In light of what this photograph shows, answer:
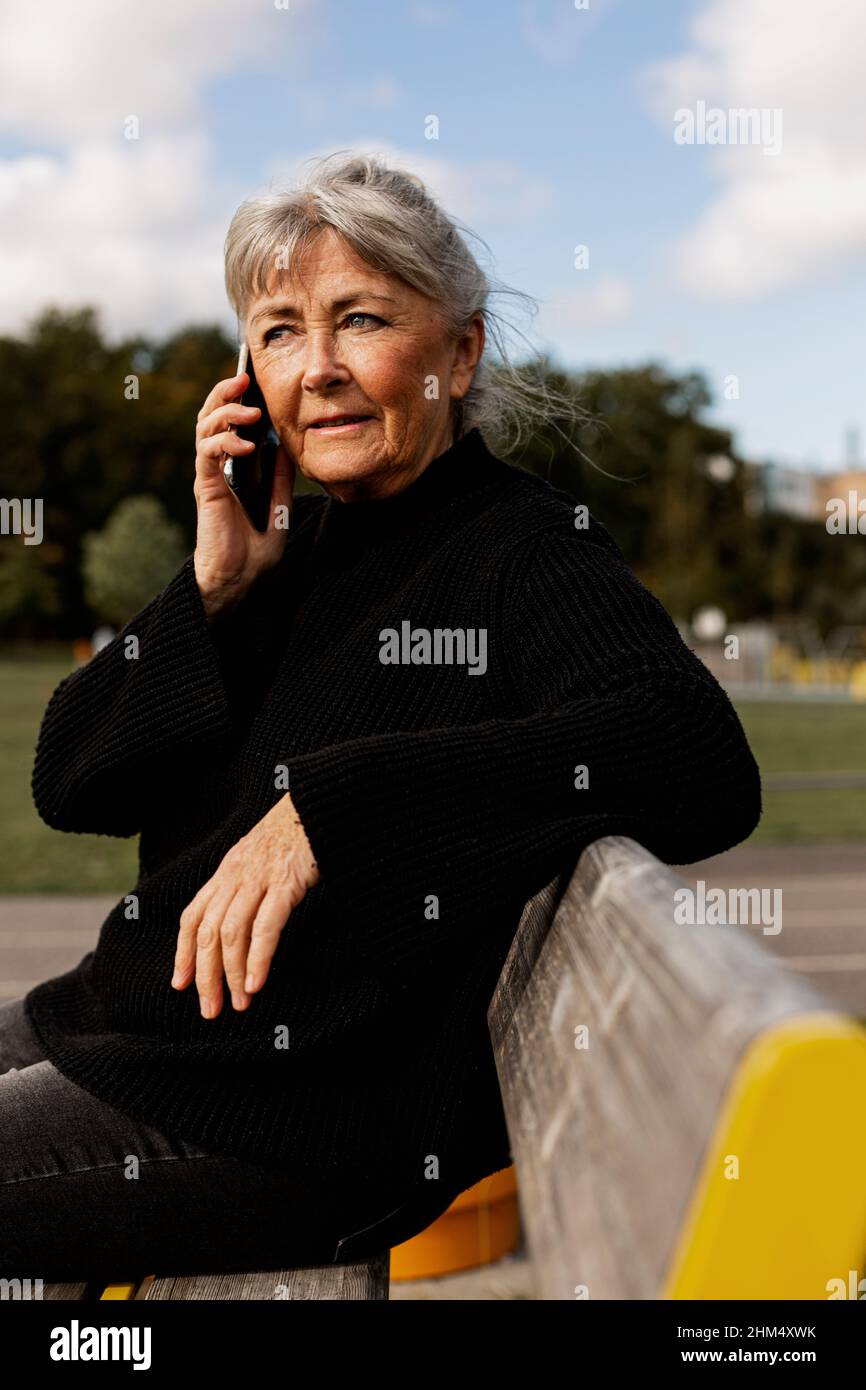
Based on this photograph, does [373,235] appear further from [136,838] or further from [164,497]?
[164,497]

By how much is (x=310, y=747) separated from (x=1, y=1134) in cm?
66

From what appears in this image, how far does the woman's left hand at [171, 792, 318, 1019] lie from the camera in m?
1.69

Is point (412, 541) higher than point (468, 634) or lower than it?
higher

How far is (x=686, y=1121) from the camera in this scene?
3.13ft

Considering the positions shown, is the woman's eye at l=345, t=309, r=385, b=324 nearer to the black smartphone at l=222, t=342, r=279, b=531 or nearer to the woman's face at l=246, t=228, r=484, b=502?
the woman's face at l=246, t=228, r=484, b=502

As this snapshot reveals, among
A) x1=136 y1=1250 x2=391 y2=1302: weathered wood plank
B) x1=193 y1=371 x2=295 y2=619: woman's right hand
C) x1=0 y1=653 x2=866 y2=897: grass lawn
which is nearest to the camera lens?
x1=136 y1=1250 x2=391 y2=1302: weathered wood plank

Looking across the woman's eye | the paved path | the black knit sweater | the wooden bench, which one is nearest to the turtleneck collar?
the black knit sweater

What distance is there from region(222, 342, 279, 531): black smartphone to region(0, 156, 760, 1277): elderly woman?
0.8 inches

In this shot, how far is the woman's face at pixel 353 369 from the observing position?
229 centimetres

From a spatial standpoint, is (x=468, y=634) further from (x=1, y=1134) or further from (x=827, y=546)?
(x=827, y=546)

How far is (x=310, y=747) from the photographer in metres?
2.07

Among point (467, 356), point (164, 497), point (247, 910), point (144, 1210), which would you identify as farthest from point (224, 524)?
point (164, 497)

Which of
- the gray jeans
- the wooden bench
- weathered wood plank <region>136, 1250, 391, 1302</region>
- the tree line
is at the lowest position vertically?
weathered wood plank <region>136, 1250, 391, 1302</region>
